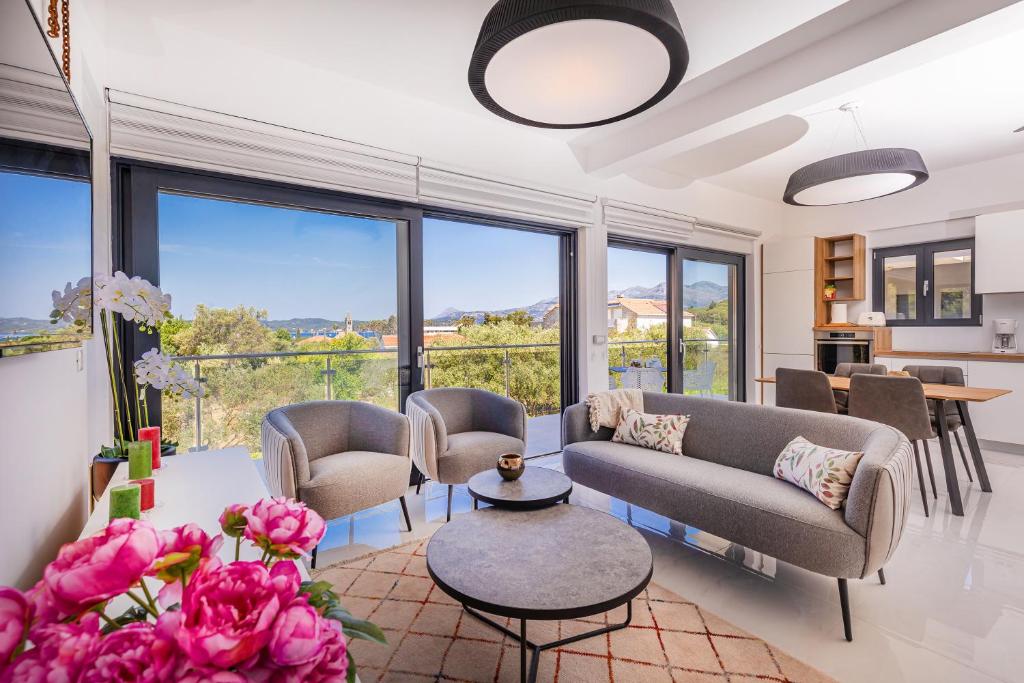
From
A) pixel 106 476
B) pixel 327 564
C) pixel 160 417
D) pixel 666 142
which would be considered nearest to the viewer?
pixel 106 476

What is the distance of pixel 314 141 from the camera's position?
3.05 metres

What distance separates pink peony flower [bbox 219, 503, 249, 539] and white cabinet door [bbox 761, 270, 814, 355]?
251 inches

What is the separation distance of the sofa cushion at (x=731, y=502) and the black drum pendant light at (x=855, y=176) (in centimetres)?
207

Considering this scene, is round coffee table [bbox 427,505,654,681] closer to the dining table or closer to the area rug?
the area rug

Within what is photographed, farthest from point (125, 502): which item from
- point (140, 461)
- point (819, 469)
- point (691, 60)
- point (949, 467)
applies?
point (949, 467)

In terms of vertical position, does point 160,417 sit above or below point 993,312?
below

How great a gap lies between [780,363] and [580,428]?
3858mm

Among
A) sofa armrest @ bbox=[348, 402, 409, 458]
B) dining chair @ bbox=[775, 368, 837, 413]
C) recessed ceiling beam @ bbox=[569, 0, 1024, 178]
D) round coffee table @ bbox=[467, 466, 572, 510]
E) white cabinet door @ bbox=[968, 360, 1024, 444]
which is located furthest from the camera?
white cabinet door @ bbox=[968, 360, 1024, 444]

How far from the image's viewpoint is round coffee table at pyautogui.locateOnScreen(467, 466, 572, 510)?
2.21 meters

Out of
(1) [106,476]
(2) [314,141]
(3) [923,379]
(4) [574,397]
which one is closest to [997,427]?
(3) [923,379]

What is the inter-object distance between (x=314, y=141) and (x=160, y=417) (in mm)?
1814

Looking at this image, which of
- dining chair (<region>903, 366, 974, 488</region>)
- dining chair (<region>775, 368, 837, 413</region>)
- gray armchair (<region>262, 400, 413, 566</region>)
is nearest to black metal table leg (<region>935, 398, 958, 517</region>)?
dining chair (<region>903, 366, 974, 488</region>)

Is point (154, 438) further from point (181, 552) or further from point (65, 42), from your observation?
point (181, 552)

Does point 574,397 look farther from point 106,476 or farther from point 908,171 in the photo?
point 106,476
